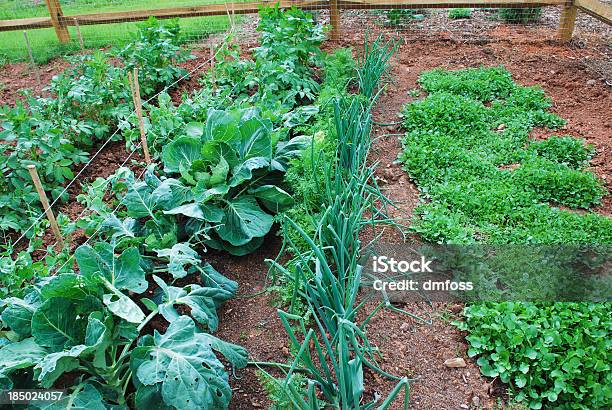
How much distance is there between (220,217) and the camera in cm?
247

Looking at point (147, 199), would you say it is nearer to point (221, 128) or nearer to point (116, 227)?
point (116, 227)

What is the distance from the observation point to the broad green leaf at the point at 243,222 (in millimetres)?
2528

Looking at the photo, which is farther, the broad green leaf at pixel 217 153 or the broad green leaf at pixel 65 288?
the broad green leaf at pixel 217 153

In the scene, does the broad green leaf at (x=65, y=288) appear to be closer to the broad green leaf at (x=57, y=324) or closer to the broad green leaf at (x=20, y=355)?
the broad green leaf at (x=57, y=324)

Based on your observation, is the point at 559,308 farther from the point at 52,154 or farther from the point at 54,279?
the point at 52,154

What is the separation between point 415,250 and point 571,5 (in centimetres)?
448

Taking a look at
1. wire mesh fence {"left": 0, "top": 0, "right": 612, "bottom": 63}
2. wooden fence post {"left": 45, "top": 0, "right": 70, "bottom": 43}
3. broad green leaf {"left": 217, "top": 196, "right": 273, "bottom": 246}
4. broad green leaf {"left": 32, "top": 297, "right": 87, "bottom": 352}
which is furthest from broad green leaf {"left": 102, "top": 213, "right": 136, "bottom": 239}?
wooden fence post {"left": 45, "top": 0, "right": 70, "bottom": 43}

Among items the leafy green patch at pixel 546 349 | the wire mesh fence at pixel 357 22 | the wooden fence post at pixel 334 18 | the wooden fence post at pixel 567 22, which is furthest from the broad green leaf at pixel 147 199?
the wooden fence post at pixel 567 22

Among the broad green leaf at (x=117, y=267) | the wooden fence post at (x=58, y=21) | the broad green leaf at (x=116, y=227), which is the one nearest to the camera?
the broad green leaf at (x=117, y=267)

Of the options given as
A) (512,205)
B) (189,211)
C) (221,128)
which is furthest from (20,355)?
(512,205)

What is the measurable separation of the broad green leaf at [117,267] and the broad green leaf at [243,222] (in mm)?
665

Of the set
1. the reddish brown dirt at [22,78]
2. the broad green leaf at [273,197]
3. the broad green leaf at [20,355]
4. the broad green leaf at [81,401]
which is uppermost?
the reddish brown dirt at [22,78]

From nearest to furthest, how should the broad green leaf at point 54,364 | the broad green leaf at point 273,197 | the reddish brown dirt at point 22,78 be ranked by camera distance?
the broad green leaf at point 54,364 → the broad green leaf at point 273,197 → the reddish brown dirt at point 22,78

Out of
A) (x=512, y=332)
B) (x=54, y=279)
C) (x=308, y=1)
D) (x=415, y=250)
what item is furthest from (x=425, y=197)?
(x=308, y=1)
